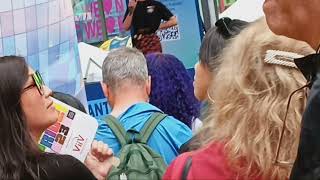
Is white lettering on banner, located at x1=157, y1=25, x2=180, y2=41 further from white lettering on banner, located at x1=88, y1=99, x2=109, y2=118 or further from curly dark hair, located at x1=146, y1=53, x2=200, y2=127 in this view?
curly dark hair, located at x1=146, y1=53, x2=200, y2=127

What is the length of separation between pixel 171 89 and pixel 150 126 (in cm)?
59

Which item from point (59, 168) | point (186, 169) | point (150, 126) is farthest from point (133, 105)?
point (186, 169)

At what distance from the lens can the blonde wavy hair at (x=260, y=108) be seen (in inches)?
67.1

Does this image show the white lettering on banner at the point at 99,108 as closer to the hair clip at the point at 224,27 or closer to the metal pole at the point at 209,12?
the hair clip at the point at 224,27

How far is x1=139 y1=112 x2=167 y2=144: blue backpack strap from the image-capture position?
3.19m

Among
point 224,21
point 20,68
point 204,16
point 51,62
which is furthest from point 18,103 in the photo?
point 204,16

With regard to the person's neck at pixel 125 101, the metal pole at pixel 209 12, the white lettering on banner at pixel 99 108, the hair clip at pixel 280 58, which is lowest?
the white lettering on banner at pixel 99 108

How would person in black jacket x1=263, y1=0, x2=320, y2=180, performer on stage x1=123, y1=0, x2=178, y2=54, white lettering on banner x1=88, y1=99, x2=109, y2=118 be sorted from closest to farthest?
person in black jacket x1=263, y1=0, x2=320, y2=180, white lettering on banner x1=88, y1=99, x2=109, y2=118, performer on stage x1=123, y1=0, x2=178, y2=54

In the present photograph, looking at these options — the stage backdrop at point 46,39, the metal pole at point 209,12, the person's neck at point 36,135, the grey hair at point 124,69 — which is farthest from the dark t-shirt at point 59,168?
the metal pole at point 209,12

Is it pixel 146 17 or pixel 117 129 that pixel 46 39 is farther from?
pixel 146 17

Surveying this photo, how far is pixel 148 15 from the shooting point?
8.80 m

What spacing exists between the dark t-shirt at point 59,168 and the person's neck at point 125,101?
39.2 inches

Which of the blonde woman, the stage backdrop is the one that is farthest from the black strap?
the stage backdrop

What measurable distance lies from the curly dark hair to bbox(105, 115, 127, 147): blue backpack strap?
1.87 feet
